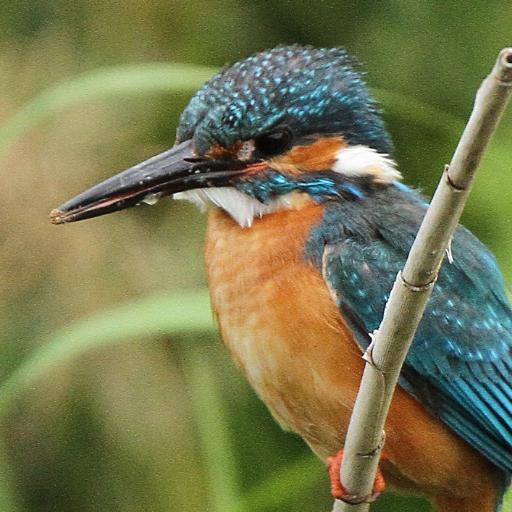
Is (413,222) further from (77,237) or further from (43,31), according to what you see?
(43,31)

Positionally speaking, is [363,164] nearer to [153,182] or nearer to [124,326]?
[153,182]

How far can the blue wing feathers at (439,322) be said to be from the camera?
5.30ft

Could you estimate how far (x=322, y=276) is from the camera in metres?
1.62

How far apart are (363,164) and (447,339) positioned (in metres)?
0.27

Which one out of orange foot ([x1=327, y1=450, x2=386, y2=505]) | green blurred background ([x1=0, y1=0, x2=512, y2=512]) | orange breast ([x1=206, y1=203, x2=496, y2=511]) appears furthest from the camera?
green blurred background ([x1=0, y1=0, x2=512, y2=512])

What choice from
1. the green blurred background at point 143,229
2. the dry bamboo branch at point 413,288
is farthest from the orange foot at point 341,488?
the green blurred background at point 143,229

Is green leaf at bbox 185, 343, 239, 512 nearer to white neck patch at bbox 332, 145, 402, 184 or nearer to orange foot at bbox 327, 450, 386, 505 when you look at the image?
orange foot at bbox 327, 450, 386, 505

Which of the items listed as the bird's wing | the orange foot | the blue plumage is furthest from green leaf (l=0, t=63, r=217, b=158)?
the orange foot

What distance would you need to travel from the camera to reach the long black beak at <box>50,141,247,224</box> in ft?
5.35

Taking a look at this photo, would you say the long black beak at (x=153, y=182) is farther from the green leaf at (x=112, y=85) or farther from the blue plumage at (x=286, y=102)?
the green leaf at (x=112, y=85)

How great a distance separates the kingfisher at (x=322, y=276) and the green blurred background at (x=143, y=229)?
45cm

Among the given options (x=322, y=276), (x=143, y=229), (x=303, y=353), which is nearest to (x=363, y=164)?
(x=322, y=276)

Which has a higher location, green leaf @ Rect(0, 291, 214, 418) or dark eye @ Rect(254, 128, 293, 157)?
dark eye @ Rect(254, 128, 293, 157)

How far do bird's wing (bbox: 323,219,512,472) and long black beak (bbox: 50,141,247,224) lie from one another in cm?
18
